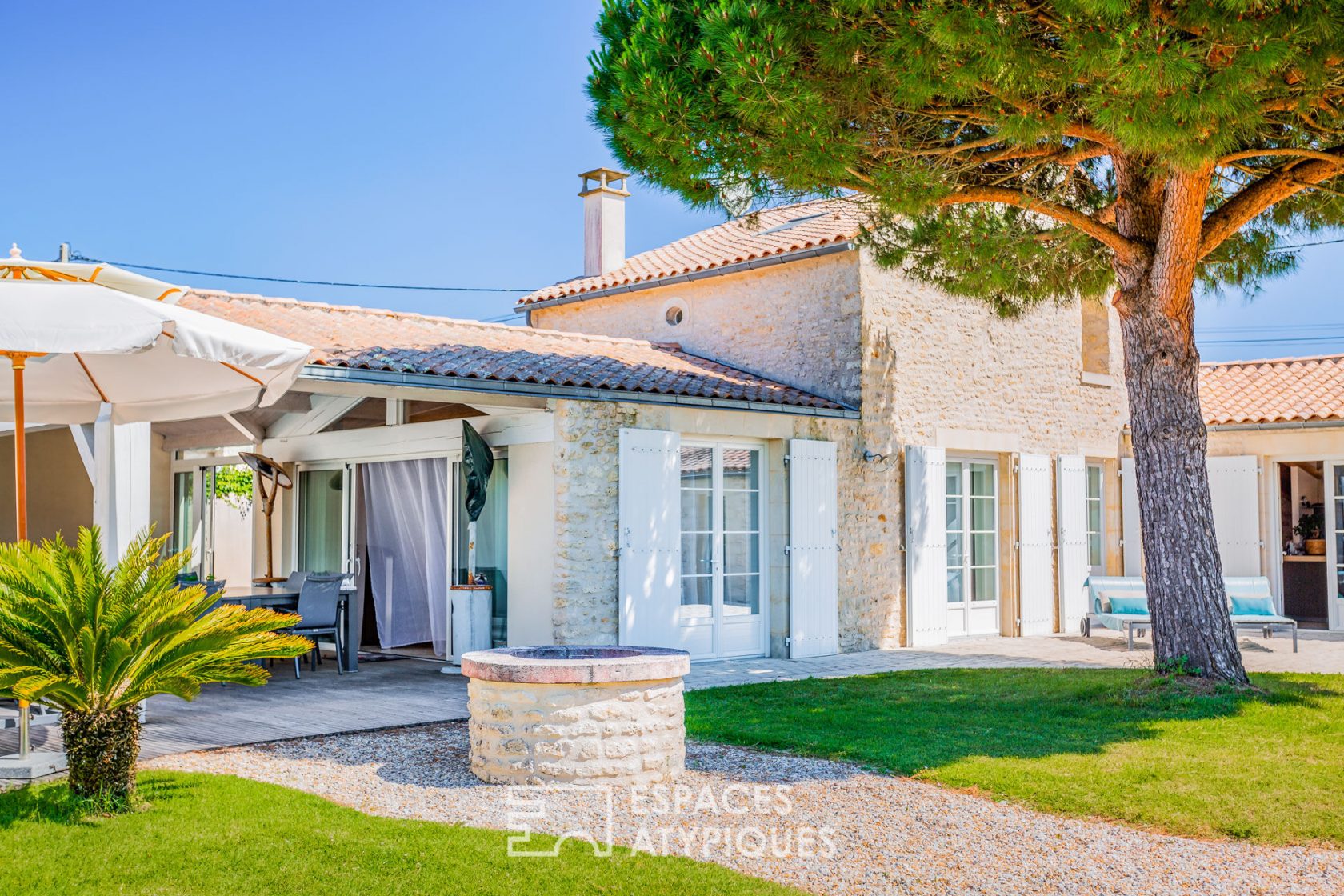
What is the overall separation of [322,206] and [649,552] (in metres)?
34.0

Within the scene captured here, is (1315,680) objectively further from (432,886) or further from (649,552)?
(432,886)

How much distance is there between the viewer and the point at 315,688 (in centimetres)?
870

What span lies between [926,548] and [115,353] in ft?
27.1

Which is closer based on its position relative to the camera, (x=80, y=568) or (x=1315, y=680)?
(x=80, y=568)

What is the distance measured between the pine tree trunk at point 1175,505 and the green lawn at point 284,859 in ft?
17.3

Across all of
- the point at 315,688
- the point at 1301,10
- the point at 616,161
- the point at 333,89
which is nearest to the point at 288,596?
the point at 315,688

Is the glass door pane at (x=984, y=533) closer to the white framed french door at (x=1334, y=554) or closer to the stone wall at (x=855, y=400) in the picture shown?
the stone wall at (x=855, y=400)

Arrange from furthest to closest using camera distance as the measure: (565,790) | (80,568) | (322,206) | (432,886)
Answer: (322,206) < (565,790) < (80,568) < (432,886)

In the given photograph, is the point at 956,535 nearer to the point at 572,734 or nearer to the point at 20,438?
the point at 572,734

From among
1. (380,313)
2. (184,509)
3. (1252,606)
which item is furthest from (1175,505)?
(184,509)

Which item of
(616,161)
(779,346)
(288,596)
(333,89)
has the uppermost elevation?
(333,89)

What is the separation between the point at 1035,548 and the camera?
509 inches

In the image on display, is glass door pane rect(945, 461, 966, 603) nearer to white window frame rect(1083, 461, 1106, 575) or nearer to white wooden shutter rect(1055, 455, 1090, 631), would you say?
white wooden shutter rect(1055, 455, 1090, 631)

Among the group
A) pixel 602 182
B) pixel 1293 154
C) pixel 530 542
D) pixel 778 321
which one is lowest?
pixel 530 542
